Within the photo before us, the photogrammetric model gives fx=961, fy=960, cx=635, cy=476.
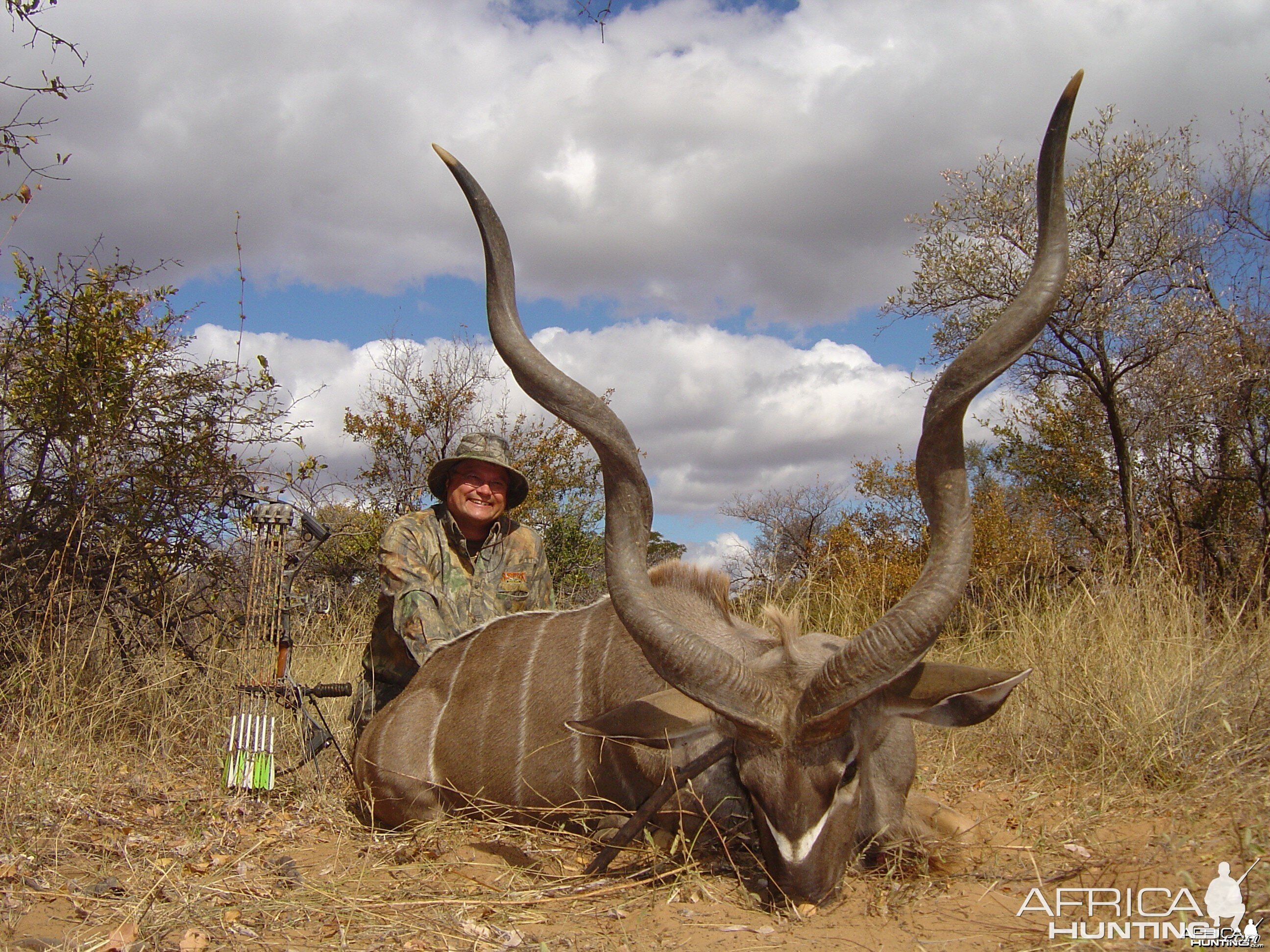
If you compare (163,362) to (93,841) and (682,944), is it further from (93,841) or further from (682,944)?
(682,944)

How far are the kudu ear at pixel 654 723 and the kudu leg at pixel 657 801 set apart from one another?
0.08 m

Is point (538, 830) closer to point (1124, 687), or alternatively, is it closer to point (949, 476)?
point (949, 476)

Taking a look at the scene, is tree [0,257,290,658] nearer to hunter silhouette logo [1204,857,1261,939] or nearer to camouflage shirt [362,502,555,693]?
camouflage shirt [362,502,555,693]

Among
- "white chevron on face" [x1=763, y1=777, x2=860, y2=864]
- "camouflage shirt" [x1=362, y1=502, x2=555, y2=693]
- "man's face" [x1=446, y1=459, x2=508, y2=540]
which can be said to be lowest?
"white chevron on face" [x1=763, y1=777, x2=860, y2=864]

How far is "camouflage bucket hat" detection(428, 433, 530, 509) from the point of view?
4988mm

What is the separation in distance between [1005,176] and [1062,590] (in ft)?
19.5

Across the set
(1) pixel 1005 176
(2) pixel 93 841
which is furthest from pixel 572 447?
(2) pixel 93 841

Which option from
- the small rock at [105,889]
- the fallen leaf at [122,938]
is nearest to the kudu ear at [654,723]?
the fallen leaf at [122,938]

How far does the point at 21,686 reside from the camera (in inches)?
192

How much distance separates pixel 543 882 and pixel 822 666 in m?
1.20

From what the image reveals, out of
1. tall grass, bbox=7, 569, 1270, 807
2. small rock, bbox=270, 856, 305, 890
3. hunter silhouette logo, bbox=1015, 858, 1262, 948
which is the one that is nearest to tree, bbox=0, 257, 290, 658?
tall grass, bbox=7, 569, 1270, 807

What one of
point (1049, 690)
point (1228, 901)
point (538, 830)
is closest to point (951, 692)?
point (1228, 901)

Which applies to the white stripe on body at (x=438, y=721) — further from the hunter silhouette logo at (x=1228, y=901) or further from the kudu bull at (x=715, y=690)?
the hunter silhouette logo at (x=1228, y=901)

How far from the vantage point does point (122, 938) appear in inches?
101
